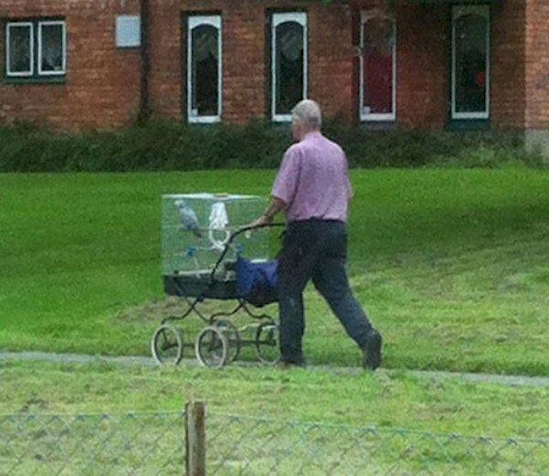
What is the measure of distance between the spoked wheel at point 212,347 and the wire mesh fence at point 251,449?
136 inches

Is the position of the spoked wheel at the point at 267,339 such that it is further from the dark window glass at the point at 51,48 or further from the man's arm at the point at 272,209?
the dark window glass at the point at 51,48

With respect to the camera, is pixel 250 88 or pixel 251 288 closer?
pixel 251 288

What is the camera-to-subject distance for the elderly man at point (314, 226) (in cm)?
1392

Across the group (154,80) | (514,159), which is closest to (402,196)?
(514,159)

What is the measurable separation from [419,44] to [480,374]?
20.6m

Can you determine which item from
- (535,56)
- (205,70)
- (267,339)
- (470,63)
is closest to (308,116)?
(267,339)

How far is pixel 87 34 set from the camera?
37344 millimetres

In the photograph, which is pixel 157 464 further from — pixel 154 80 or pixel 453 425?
pixel 154 80

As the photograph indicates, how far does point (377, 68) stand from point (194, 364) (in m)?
20.8

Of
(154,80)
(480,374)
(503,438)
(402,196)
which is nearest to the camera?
(503,438)

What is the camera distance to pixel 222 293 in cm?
1474

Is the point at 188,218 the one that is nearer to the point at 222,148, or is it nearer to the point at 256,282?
the point at 256,282

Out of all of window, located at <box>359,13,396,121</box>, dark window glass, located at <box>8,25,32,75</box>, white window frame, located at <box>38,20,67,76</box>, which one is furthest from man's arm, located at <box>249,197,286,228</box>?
dark window glass, located at <box>8,25,32,75</box>

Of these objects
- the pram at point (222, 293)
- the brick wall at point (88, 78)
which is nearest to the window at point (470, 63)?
the brick wall at point (88, 78)
